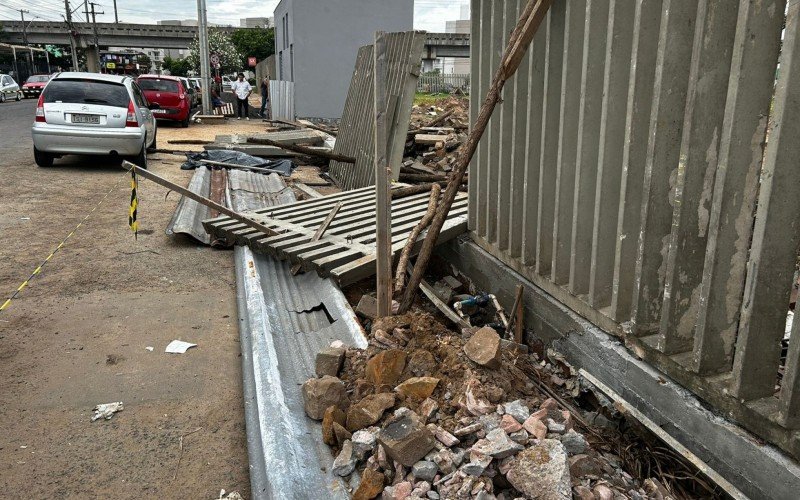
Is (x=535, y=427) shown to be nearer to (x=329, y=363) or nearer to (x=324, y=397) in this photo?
(x=324, y=397)

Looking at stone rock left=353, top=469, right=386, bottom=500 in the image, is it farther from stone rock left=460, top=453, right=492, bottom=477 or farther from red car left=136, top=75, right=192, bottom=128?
red car left=136, top=75, right=192, bottom=128

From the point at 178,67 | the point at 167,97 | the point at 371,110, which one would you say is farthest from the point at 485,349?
the point at 178,67

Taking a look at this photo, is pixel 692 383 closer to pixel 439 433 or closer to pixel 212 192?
pixel 439 433

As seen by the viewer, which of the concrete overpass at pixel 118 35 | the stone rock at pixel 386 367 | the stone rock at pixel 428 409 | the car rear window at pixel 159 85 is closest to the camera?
the stone rock at pixel 428 409

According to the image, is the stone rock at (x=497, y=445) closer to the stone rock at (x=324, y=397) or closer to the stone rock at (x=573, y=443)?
the stone rock at (x=573, y=443)

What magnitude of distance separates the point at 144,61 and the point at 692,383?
111466 mm

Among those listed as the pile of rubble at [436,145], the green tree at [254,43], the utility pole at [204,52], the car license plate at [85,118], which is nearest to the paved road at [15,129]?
the car license plate at [85,118]

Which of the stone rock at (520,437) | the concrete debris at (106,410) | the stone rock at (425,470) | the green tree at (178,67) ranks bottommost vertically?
the concrete debris at (106,410)

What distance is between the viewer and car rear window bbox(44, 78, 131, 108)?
35.9 ft

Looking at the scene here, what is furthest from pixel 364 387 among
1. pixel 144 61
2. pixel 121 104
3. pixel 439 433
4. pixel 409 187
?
pixel 144 61

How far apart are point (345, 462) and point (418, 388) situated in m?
0.55

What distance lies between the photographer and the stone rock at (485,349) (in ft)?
10.4

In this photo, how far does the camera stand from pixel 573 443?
2619mm

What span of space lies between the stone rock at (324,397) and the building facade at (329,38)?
1986cm
